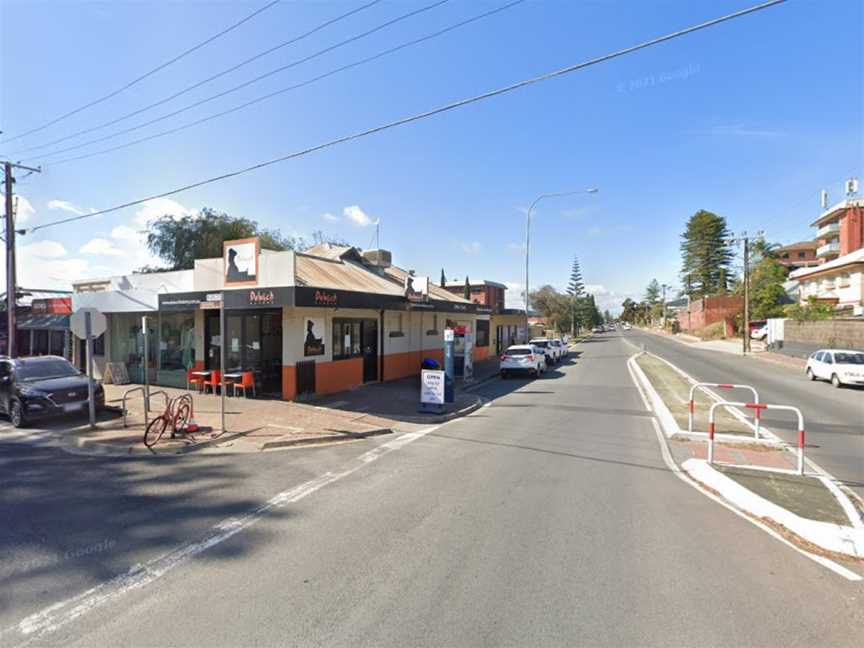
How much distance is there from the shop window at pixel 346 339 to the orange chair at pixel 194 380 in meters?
4.64

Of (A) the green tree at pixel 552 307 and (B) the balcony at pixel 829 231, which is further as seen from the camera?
(A) the green tree at pixel 552 307

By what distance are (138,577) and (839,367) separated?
78.6 ft

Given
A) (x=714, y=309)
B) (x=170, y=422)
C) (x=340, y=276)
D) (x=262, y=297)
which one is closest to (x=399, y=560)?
(x=170, y=422)

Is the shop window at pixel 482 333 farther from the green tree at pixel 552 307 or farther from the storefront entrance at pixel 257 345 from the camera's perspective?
the green tree at pixel 552 307

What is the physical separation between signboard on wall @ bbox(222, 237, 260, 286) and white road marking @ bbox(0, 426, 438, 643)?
8334 mm

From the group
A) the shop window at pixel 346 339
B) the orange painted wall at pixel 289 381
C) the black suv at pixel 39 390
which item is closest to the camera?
the black suv at pixel 39 390

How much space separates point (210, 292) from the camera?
14.3m

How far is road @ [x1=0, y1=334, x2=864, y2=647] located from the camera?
338cm

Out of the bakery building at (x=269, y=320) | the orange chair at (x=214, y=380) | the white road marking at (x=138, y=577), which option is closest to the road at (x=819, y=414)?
the white road marking at (x=138, y=577)

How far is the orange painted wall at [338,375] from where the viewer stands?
14703 mm

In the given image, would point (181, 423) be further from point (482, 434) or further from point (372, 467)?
point (482, 434)

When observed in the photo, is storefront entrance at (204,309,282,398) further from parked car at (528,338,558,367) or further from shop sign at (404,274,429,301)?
parked car at (528,338,558,367)

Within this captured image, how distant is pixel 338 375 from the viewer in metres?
15.6

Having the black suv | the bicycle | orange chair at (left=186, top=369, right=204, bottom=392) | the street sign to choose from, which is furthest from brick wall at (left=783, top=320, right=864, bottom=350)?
the black suv
